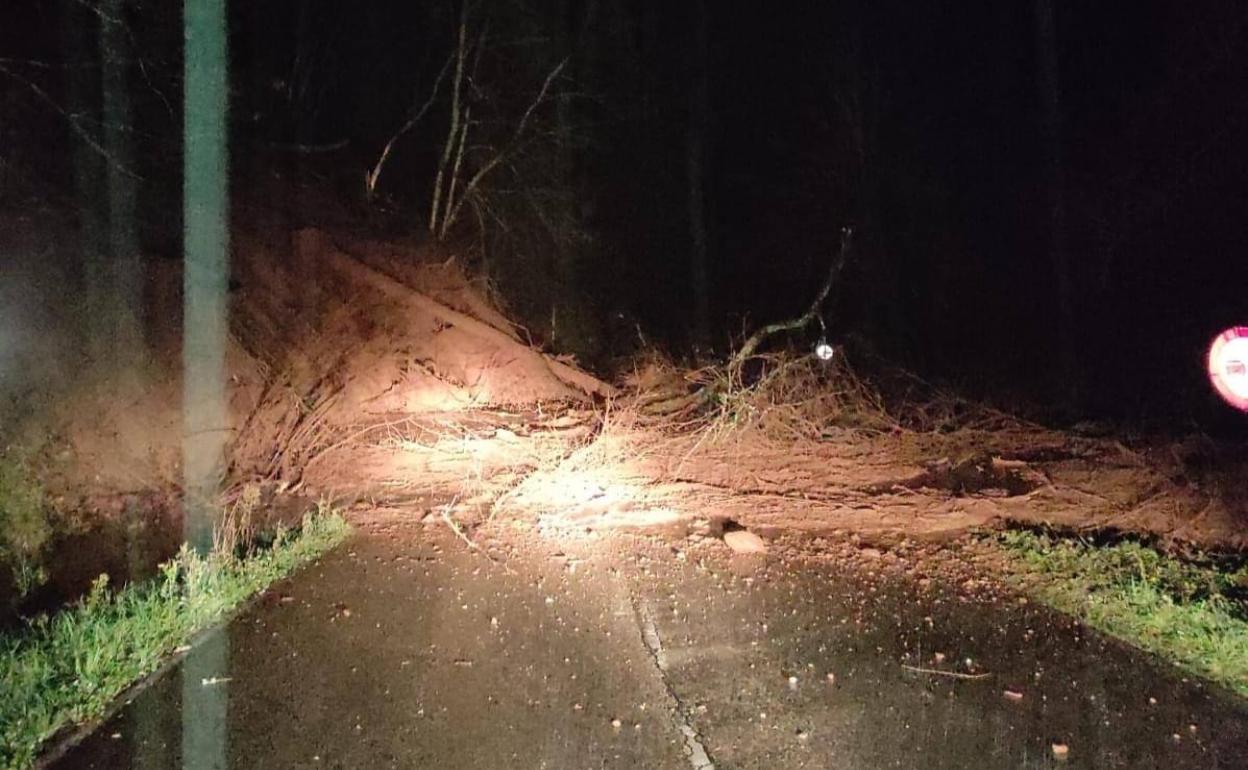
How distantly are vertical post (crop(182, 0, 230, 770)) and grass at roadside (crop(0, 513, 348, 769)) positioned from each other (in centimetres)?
24

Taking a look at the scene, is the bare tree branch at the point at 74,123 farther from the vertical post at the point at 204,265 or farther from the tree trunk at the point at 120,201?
the vertical post at the point at 204,265

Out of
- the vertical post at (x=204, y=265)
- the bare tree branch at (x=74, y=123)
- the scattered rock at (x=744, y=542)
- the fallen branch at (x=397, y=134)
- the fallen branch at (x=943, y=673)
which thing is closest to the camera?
the fallen branch at (x=943, y=673)

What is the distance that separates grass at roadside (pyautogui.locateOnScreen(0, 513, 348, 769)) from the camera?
461 centimetres

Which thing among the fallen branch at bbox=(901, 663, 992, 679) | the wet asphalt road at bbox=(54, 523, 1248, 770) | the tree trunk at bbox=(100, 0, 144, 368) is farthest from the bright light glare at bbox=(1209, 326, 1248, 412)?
the tree trunk at bbox=(100, 0, 144, 368)

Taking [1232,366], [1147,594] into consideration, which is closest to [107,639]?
[1147,594]

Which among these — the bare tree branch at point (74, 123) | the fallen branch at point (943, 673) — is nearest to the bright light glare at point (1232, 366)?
the fallen branch at point (943, 673)

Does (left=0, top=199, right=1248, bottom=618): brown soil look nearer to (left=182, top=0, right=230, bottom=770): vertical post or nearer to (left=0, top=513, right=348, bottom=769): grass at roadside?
(left=182, top=0, right=230, bottom=770): vertical post

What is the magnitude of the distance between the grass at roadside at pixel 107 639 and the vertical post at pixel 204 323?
0.79ft

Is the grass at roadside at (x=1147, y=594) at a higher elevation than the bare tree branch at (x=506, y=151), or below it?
below

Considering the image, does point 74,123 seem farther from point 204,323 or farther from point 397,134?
point 397,134

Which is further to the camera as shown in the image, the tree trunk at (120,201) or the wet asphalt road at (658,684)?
the tree trunk at (120,201)

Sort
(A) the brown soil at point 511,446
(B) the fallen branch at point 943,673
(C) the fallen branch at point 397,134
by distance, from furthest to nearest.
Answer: (C) the fallen branch at point 397,134, (A) the brown soil at point 511,446, (B) the fallen branch at point 943,673

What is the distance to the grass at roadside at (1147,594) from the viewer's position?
5.64 metres

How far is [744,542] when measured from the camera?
7.66 meters
